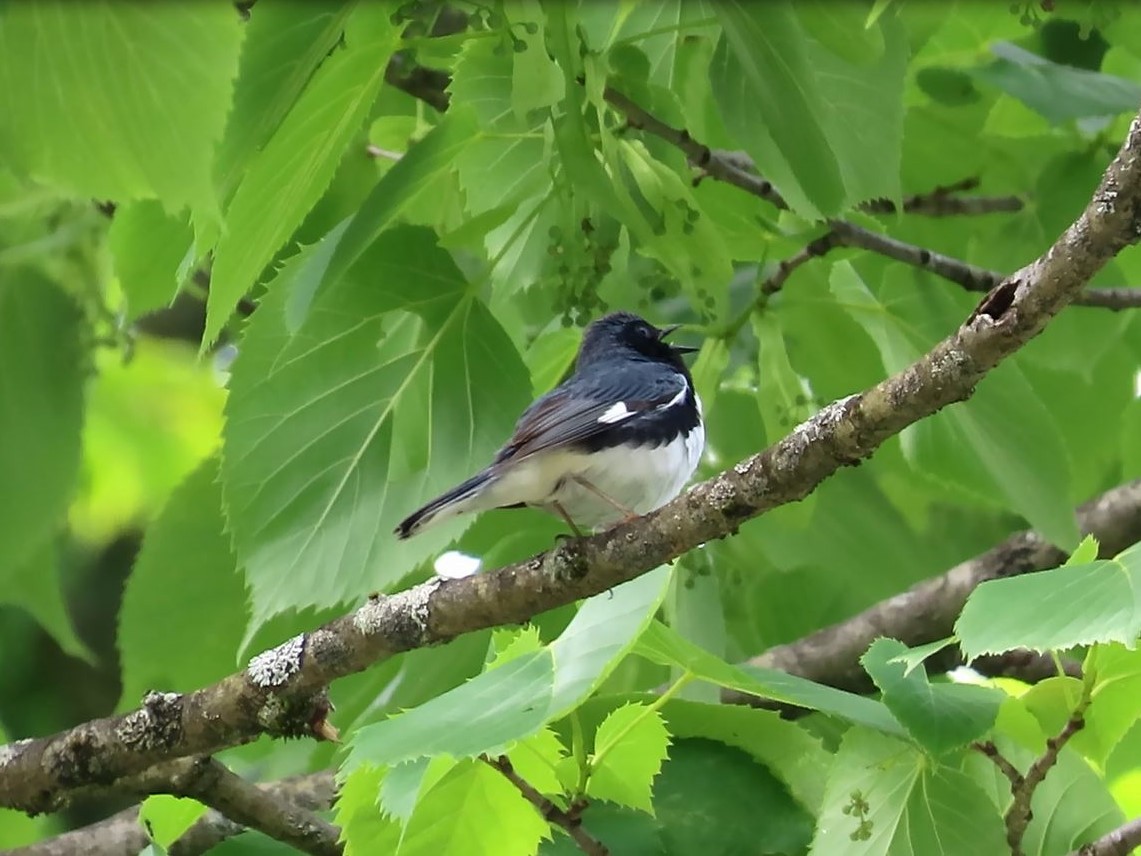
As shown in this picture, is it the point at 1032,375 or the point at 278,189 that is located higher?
the point at 278,189

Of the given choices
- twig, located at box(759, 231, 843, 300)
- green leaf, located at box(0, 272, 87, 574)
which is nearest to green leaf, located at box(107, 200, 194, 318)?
green leaf, located at box(0, 272, 87, 574)

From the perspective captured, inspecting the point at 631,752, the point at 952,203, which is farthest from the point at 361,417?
the point at 952,203

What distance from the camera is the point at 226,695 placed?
138cm

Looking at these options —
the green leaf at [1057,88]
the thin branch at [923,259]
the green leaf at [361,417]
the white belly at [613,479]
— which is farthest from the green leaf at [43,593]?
the green leaf at [1057,88]

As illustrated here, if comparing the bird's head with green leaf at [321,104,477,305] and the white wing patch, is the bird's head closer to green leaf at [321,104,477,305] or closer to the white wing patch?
the white wing patch

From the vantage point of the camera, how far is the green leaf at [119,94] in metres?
0.79

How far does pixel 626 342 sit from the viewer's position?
2.23m

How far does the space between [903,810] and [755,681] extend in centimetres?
20

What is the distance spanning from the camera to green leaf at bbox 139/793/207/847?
1.32 metres

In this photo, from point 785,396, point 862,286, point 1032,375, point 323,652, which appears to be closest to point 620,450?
point 785,396

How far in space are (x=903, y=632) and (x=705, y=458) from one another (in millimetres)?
431

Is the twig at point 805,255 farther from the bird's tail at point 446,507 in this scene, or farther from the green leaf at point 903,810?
the green leaf at point 903,810

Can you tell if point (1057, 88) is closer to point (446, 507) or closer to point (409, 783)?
point (446, 507)

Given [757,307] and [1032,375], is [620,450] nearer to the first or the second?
[757,307]
